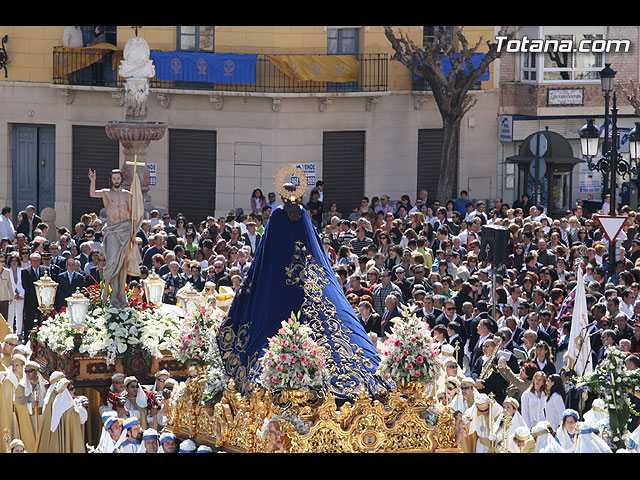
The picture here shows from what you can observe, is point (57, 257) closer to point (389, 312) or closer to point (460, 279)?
point (460, 279)

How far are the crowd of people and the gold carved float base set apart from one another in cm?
135

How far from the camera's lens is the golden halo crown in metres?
12.2

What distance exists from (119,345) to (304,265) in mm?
4251

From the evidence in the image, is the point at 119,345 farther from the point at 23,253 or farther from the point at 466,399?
→ the point at 23,253

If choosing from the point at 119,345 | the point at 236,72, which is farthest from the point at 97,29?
the point at 119,345

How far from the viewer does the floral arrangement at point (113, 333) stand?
15.6m

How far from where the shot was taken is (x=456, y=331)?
16391mm

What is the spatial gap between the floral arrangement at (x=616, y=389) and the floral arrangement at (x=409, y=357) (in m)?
1.59

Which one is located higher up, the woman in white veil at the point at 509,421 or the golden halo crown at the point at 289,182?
the golden halo crown at the point at 289,182

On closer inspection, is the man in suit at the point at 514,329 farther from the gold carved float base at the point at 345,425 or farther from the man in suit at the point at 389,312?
the gold carved float base at the point at 345,425

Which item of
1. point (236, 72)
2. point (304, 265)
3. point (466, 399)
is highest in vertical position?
point (236, 72)

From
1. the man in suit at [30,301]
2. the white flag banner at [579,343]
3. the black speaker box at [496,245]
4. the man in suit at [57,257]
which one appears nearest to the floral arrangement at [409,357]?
the white flag banner at [579,343]

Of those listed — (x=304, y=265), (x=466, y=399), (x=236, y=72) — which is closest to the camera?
(x=304, y=265)

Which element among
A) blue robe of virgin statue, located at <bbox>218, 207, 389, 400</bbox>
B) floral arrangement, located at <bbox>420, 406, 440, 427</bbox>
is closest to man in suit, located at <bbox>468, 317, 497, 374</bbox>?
blue robe of virgin statue, located at <bbox>218, 207, 389, 400</bbox>
